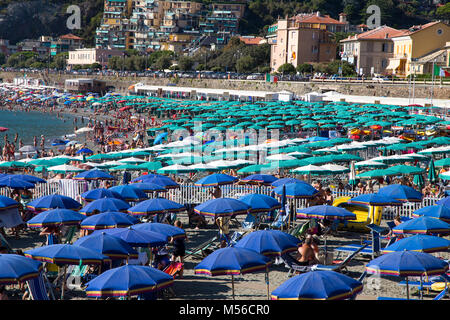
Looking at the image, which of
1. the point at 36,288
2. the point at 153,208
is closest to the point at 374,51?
the point at 153,208

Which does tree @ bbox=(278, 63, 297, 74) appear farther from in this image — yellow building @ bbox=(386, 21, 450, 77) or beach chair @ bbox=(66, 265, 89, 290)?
beach chair @ bbox=(66, 265, 89, 290)

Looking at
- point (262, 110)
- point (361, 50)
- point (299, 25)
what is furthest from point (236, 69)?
point (262, 110)

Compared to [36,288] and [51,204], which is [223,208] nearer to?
[51,204]

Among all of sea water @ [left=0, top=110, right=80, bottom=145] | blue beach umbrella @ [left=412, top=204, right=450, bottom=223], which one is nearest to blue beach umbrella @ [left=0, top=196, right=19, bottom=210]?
blue beach umbrella @ [left=412, top=204, right=450, bottom=223]

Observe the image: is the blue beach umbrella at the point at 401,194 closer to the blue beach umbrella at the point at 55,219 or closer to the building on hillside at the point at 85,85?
the blue beach umbrella at the point at 55,219

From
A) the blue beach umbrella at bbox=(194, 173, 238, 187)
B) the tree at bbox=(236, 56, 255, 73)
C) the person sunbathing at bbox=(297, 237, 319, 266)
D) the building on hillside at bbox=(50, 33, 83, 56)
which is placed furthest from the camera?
the building on hillside at bbox=(50, 33, 83, 56)

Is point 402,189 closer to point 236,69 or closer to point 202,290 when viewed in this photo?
point 202,290
